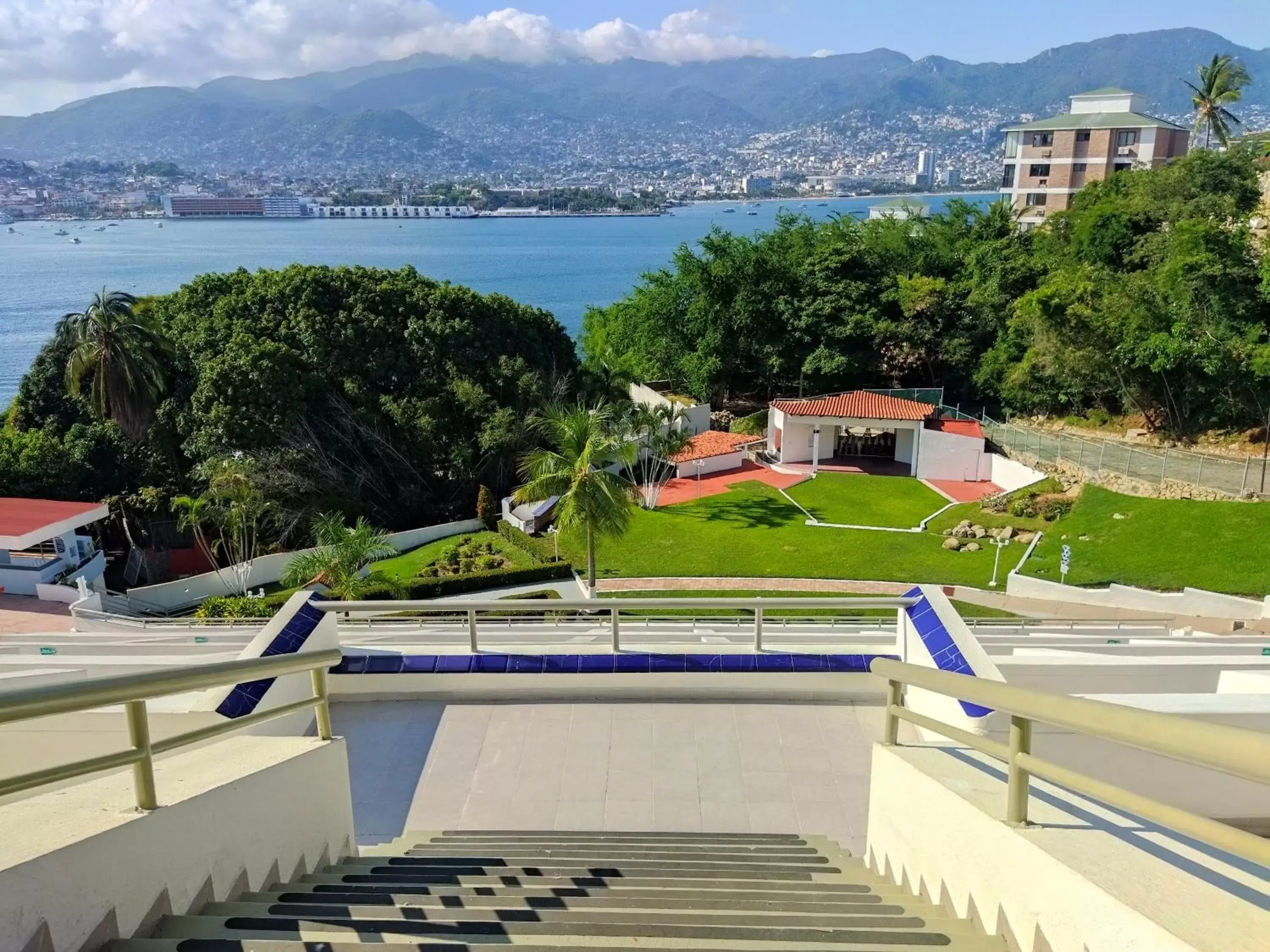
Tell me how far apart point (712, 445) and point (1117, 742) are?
32.5m

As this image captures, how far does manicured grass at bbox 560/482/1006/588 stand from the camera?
75.6 ft

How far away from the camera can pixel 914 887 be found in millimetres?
3729

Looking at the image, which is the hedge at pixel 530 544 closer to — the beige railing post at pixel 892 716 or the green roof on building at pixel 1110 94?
the beige railing post at pixel 892 716

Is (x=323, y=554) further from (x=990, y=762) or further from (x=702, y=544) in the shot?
(x=990, y=762)

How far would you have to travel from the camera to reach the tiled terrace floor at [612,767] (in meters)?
5.57

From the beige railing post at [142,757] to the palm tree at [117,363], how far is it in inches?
1172

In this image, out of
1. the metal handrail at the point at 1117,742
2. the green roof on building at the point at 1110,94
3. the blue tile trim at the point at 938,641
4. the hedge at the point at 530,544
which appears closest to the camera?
the metal handrail at the point at 1117,742

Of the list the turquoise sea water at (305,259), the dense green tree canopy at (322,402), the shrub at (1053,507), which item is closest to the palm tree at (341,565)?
the dense green tree canopy at (322,402)

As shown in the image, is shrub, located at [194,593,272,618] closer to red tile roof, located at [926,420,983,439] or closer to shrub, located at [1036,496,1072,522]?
shrub, located at [1036,496,1072,522]

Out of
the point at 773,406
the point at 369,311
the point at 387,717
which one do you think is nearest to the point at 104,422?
the point at 369,311

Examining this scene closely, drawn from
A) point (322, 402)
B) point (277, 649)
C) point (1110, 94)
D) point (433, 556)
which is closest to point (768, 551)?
point (433, 556)

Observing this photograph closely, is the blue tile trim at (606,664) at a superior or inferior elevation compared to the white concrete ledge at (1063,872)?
inferior

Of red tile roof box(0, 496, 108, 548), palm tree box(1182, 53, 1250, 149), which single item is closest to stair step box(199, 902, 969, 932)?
red tile roof box(0, 496, 108, 548)

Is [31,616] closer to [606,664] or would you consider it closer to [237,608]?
[237,608]
